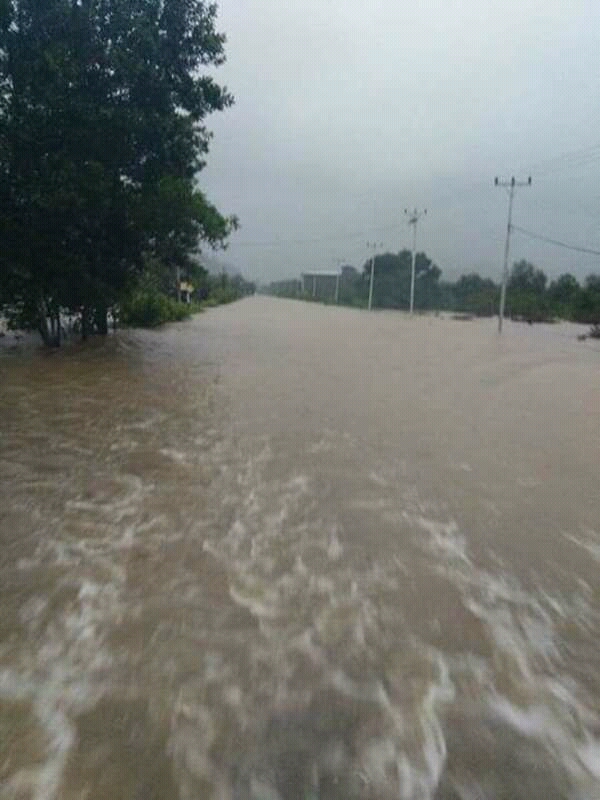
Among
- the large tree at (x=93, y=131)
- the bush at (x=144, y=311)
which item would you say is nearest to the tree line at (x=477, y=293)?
the bush at (x=144, y=311)

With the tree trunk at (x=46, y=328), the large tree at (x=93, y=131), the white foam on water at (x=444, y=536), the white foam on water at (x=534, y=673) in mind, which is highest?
the large tree at (x=93, y=131)

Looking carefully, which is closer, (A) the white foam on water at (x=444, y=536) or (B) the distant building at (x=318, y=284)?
(A) the white foam on water at (x=444, y=536)

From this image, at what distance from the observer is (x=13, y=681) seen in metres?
2.56

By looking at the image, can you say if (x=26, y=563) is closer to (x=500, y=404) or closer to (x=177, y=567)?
(x=177, y=567)

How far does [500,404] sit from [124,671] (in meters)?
8.20

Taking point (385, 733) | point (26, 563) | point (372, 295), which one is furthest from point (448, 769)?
point (372, 295)

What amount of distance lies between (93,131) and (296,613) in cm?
1204

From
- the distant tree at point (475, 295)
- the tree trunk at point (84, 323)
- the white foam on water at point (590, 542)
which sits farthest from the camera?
the distant tree at point (475, 295)

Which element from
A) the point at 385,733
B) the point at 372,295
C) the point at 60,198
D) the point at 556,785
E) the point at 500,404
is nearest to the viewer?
the point at 556,785

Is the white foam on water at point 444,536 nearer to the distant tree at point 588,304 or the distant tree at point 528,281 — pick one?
the distant tree at point 588,304

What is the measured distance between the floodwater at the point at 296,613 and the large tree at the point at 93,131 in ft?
22.0

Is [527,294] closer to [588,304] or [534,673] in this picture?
[588,304]

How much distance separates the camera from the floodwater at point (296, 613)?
2188mm

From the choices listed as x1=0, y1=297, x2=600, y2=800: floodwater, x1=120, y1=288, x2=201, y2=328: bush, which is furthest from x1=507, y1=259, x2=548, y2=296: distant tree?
x1=0, y1=297, x2=600, y2=800: floodwater
